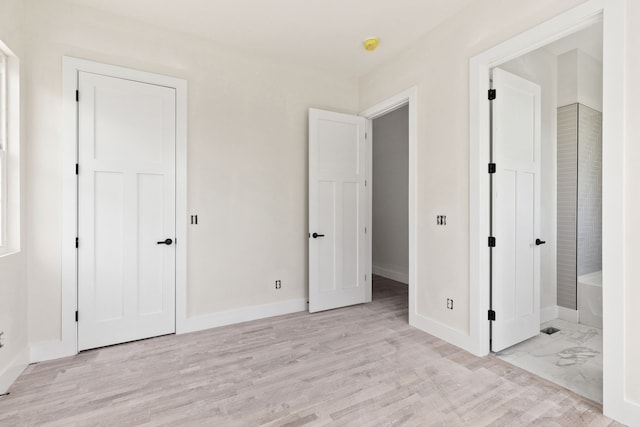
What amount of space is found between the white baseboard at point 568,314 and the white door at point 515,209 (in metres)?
0.73

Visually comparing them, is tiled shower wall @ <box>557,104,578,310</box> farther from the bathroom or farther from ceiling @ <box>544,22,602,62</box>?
ceiling @ <box>544,22,602,62</box>

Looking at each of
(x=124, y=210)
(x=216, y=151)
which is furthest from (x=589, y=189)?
(x=124, y=210)

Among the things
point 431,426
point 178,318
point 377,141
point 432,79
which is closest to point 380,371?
point 431,426

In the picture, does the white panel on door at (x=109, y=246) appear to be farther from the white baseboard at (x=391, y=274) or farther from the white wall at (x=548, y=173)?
the white wall at (x=548, y=173)

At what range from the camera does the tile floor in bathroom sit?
2.26 m

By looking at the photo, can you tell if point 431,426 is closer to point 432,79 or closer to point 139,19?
point 432,79

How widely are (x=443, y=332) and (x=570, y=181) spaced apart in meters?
2.26

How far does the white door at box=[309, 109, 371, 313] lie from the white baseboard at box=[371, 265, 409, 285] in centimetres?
138

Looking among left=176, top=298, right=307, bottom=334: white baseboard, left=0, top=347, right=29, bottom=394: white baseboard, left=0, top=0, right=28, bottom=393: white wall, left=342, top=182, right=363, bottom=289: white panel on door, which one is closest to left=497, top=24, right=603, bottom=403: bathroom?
left=342, top=182, right=363, bottom=289: white panel on door

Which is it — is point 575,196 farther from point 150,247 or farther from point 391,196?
point 150,247

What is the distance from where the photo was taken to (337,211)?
3.96 meters

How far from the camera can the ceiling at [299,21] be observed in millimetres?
Result: 2729

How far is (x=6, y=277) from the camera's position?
2264mm
